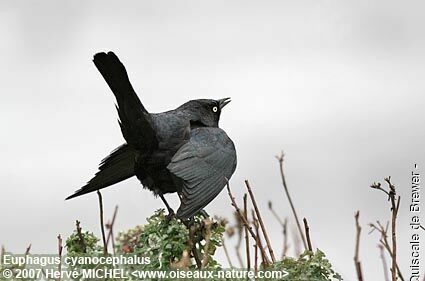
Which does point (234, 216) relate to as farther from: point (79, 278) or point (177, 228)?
point (79, 278)

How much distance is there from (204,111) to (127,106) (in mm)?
1195

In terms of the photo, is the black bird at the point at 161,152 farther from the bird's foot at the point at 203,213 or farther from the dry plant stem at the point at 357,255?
→ the dry plant stem at the point at 357,255

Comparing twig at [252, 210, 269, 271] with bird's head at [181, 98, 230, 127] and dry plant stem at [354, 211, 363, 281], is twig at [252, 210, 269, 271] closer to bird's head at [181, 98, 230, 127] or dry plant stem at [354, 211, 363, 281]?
dry plant stem at [354, 211, 363, 281]

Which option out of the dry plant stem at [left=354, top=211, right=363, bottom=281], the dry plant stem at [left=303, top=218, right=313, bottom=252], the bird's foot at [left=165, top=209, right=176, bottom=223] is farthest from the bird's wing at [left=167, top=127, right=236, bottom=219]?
the dry plant stem at [left=354, top=211, right=363, bottom=281]

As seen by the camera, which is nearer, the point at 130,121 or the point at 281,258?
the point at 281,258

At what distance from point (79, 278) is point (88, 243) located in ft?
0.96

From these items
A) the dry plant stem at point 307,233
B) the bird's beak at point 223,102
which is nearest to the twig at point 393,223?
the dry plant stem at point 307,233

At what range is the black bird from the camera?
557 cm

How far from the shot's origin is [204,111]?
6773mm

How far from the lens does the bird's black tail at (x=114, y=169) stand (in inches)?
245

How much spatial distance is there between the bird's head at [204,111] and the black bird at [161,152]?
0.22m

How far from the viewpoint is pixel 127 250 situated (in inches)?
194

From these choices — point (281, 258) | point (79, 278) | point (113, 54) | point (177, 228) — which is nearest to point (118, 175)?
point (113, 54)

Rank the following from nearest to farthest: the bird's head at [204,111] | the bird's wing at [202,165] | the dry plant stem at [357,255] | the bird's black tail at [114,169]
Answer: the dry plant stem at [357,255] → the bird's wing at [202,165] → the bird's black tail at [114,169] → the bird's head at [204,111]
